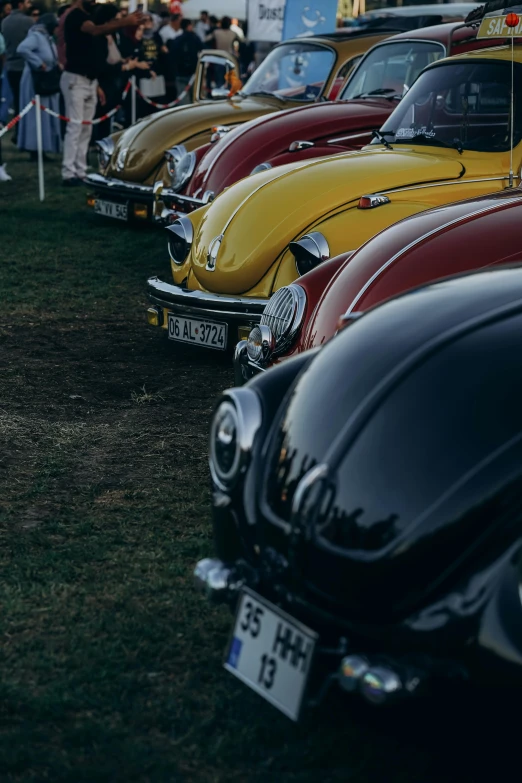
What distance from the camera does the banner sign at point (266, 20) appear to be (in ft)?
49.1

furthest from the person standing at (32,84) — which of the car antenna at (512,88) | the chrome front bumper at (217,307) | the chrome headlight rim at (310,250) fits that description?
the chrome headlight rim at (310,250)

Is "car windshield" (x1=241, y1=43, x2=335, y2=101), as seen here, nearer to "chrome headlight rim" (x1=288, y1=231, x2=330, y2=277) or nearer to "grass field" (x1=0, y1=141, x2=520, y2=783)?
"grass field" (x1=0, y1=141, x2=520, y2=783)

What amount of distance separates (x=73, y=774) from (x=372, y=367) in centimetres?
116

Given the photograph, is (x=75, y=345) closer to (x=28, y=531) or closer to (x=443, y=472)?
(x=28, y=531)

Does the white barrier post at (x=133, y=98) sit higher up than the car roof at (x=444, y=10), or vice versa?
the car roof at (x=444, y=10)

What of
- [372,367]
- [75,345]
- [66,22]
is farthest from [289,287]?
[66,22]

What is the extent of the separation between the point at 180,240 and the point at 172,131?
3.69m

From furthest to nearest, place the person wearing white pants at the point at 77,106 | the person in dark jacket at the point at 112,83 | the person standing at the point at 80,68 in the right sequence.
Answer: the person in dark jacket at the point at 112,83
the person wearing white pants at the point at 77,106
the person standing at the point at 80,68

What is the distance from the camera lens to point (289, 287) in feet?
13.6

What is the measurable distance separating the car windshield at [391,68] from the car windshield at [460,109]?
1.73 meters

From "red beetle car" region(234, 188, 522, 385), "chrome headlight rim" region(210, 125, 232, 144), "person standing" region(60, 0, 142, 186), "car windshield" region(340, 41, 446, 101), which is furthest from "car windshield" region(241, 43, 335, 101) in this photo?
"red beetle car" region(234, 188, 522, 385)

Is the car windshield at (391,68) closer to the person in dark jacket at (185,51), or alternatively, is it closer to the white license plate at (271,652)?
the white license plate at (271,652)

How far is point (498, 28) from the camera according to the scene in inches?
204

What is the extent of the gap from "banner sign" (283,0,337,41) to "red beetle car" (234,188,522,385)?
9.15 meters
